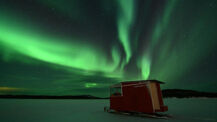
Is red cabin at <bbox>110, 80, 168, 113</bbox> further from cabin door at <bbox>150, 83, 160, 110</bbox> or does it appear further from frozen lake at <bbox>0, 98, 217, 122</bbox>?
frozen lake at <bbox>0, 98, 217, 122</bbox>

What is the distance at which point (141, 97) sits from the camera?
41.3 ft

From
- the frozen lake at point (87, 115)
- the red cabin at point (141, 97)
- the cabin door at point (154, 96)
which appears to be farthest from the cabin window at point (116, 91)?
the cabin door at point (154, 96)

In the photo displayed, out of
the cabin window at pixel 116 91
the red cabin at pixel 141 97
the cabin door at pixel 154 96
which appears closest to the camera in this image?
the red cabin at pixel 141 97

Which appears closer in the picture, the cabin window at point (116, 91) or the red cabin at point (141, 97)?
the red cabin at point (141, 97)

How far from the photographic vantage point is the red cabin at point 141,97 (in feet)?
39.5

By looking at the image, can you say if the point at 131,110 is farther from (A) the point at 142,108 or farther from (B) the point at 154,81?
(B) the point at 154,81

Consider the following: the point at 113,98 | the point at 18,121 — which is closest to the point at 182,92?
the point at 113,98

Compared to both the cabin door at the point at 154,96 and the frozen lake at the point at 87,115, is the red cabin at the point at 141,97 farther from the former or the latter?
A: the frozen lake at the point at 87,115

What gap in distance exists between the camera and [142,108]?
12391 mm

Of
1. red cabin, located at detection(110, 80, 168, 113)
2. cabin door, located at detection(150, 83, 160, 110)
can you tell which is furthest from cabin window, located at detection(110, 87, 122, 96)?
cabin door, located at detection(150, 83, 160, 110)

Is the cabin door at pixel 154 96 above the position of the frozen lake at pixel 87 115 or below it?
above

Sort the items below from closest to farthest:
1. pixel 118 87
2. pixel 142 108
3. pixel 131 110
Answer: pixel 142 108 < pixel 131 110 < pixel 118 87

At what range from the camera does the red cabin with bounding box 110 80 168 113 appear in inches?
475

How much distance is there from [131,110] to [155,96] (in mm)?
2808
